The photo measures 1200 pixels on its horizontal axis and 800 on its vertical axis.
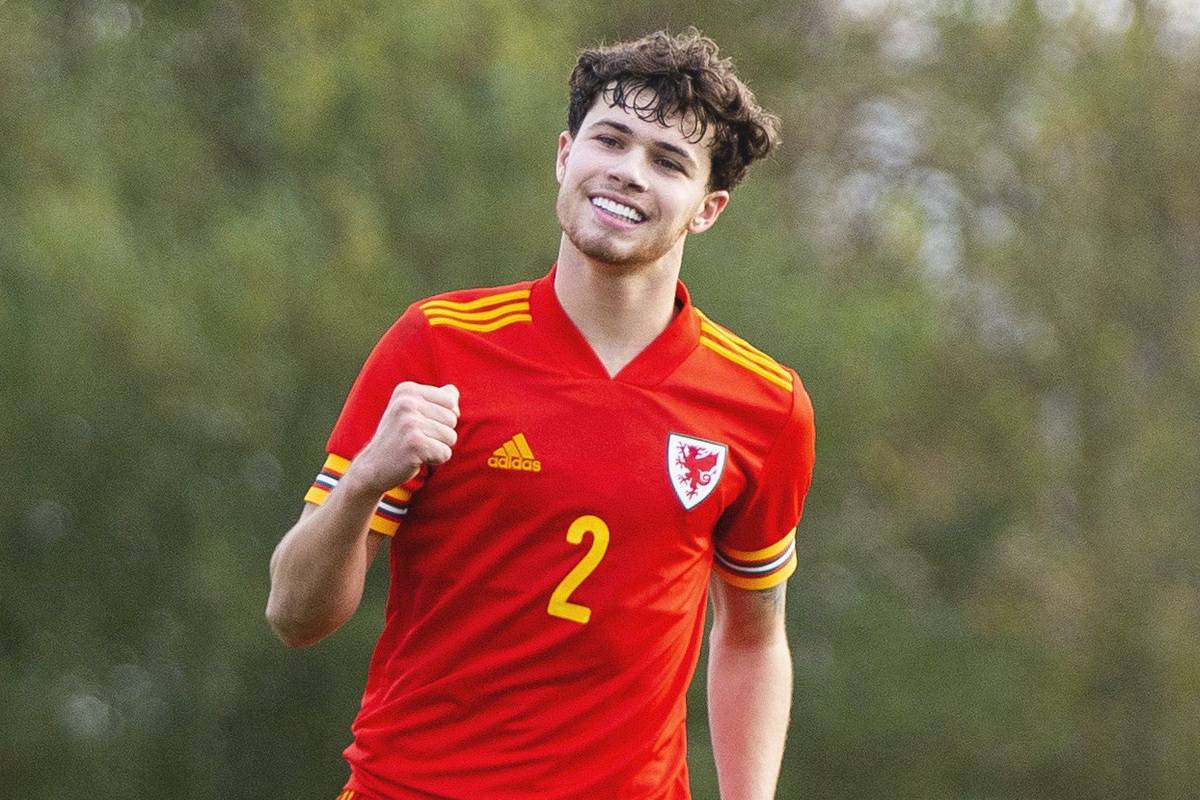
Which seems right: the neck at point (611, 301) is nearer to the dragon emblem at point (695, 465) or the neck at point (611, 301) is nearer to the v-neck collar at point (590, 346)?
the v-neck collar at point (590, 346)

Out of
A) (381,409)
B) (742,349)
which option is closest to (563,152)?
(742,349)

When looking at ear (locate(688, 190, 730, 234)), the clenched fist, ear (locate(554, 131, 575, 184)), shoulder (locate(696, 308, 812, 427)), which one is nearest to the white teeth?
ear (locate(554, 131, 575, 184))

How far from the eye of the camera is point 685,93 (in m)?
3.72

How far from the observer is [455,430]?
3439 millimetres

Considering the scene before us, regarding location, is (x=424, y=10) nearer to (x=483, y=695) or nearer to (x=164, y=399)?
(x=164, y=399)

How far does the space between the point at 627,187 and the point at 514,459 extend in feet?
1.70

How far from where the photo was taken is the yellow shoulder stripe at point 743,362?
3822 millimetres

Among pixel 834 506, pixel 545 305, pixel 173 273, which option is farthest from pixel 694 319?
pixel 834 506

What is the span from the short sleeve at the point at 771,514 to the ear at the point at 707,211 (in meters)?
0.34

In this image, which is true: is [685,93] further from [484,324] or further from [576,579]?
[576,579]

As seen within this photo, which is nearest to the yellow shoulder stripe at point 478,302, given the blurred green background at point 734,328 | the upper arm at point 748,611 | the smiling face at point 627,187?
the smiling face at point 627,187

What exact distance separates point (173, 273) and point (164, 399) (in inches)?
42.1

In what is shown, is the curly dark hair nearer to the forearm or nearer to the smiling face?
the smiling face

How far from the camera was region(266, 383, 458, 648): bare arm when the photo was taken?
10.2ft
